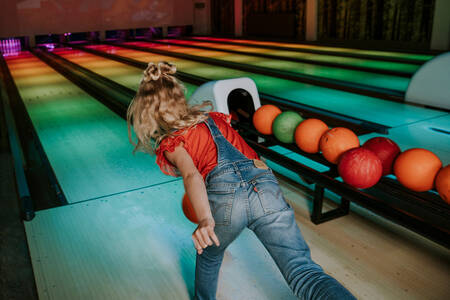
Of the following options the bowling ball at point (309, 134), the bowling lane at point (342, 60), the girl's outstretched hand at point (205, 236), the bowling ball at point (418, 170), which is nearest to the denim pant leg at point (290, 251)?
the girl's outstretched hand at point (205, 236)

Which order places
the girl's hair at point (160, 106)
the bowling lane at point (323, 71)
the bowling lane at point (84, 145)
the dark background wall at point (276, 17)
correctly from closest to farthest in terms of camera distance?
the girl's hair at point (160, 106)
the bowling lane at point (84, 145)
the bowling lane at point (323, 71)
the dark background wall at point (276, 17)

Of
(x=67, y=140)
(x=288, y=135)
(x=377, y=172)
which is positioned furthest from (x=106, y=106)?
(x=377, y=172)

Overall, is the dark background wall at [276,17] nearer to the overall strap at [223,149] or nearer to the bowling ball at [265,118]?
the bowling ball at [265,118]

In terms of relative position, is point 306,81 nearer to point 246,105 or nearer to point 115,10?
point 246,105

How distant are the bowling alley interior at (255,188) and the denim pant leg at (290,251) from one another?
0.12 ft

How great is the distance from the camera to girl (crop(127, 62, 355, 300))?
1.01m

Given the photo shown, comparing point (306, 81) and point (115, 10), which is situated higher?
point (115, 10)

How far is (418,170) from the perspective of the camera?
1.46 meters

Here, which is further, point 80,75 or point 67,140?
point 80,75

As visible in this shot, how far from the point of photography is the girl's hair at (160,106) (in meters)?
1.09

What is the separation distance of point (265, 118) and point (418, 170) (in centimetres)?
83

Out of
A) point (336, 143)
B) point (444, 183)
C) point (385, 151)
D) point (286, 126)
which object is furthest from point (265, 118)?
point (444, 183)

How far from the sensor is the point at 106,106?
413cm

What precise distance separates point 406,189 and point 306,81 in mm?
3400
